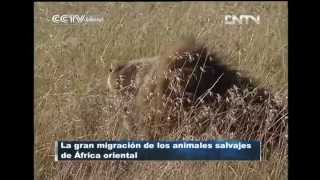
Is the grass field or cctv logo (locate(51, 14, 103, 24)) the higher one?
cctv logo (locate(51, 14, 103, 24))

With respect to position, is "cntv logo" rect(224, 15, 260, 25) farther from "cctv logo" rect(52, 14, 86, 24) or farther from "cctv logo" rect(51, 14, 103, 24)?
"cctv logo" rect(52, 14, 86, 24)

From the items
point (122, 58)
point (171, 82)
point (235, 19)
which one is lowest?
point (171, 82)

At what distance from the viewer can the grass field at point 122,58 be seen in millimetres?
3648

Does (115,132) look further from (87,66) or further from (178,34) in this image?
(178,34)

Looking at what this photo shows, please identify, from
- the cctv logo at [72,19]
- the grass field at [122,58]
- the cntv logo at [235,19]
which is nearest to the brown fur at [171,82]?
the grass field at [122,58]

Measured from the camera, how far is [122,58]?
12.0 feet

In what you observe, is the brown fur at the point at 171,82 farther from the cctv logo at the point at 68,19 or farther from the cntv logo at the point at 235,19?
the cctv logo at the point at 68,19

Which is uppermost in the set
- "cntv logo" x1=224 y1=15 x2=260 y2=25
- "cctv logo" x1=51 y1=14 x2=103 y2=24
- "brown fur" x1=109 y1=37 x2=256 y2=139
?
"cctv logo" x1=51 y1=14 x2=103 y2=24

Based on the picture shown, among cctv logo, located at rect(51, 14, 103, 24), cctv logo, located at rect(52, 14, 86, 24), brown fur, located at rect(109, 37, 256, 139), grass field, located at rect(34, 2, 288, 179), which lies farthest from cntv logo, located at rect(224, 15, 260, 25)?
cctv logo, located at rect(52, 14, 86, 24)

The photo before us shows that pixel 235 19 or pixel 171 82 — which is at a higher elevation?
pixel 235 19

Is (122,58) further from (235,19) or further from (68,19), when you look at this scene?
(235,19)

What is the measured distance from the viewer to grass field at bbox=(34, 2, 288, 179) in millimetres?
3648

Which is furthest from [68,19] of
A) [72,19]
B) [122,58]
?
[122,58]
